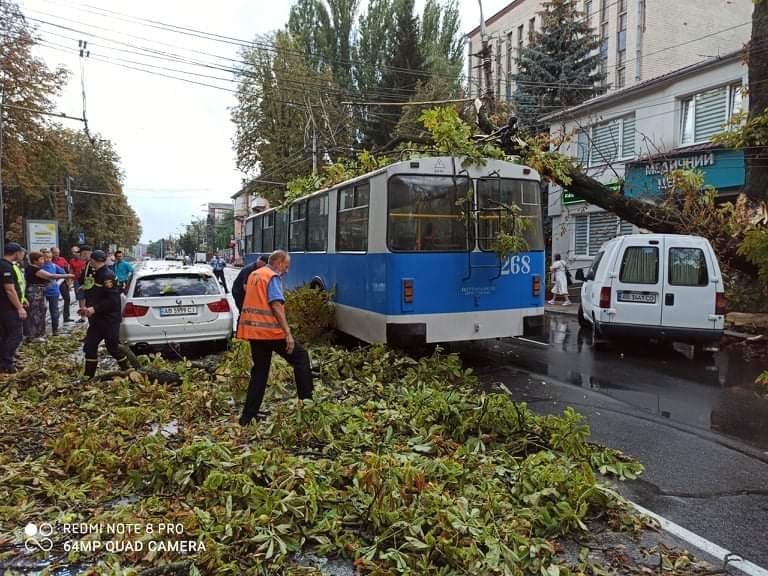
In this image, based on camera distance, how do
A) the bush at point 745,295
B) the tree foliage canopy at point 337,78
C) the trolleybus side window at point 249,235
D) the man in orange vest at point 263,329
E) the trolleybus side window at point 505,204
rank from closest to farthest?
1. the man in orange vest at point 263,329
2. the trolleybus side window at point 505,204
3. the bush at point 745,295
4. the trolleybus side window at point 249,235
5. the tree foliage canopy at point 337,78

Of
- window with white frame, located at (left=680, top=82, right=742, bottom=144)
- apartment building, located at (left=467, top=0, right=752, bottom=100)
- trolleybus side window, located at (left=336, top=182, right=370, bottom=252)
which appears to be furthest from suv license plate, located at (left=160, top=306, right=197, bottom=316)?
apartment building, located at (left=467, top=0, right=752, bottom=100)

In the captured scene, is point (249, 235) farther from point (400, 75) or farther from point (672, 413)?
point (400, 75)

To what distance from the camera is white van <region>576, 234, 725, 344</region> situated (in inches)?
388

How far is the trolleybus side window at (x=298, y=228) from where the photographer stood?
12.5 meters

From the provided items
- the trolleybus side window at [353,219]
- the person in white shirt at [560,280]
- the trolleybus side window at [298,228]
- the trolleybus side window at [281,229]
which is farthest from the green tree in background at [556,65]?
the trolleybus side window at [353,219]

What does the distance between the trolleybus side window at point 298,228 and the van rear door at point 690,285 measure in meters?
6.96

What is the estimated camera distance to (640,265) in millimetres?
10242

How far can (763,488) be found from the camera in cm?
448

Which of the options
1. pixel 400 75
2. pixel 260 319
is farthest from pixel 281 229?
pixel 400 75

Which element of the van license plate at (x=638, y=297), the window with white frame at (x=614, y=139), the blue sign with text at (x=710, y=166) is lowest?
the van license plate at (x=638, y=297)

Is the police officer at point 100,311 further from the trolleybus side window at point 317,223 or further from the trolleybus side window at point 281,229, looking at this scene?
the trolleybus side window at point 281,229

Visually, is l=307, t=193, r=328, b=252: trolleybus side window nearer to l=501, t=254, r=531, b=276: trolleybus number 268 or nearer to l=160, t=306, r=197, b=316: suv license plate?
l=160, t=306, r=197, b=316: suv license plate

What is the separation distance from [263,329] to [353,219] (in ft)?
13.9

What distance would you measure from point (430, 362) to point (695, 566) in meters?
4.98
